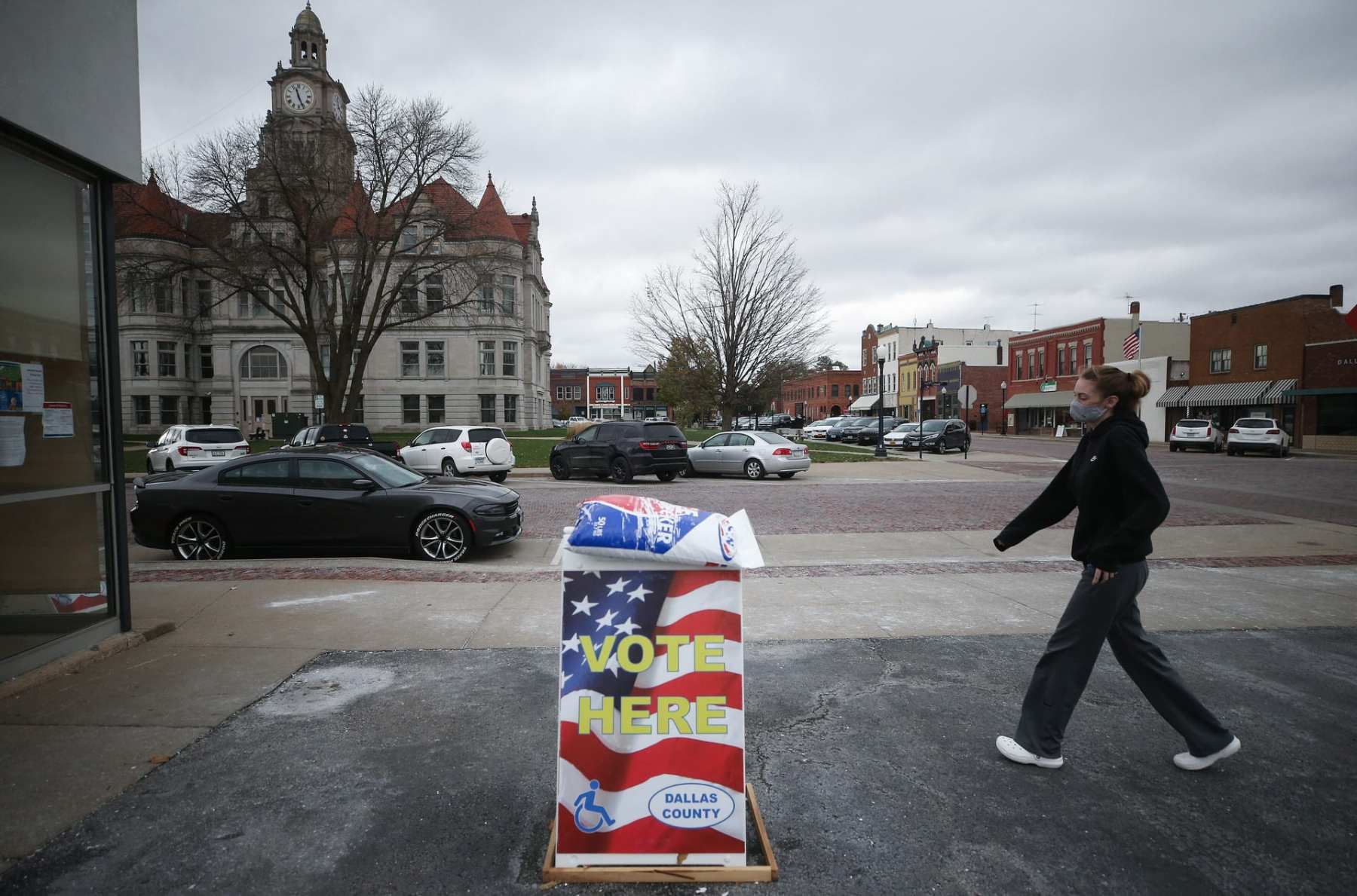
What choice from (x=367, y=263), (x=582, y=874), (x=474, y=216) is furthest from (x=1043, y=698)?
(x=367, y=263)

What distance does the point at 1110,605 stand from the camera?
337cm

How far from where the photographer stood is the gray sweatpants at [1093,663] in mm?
3381

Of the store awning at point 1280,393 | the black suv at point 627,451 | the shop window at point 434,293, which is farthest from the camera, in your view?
the store awning at point 1280,393

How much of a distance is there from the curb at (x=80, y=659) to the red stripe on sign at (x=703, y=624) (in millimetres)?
4262

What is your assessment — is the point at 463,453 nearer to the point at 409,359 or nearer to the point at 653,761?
the point at 653,761

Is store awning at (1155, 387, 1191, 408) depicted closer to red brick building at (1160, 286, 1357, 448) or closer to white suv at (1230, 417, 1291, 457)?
red brick building at (1160, 286, 1357, 448)

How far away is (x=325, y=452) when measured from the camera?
9.26 metres

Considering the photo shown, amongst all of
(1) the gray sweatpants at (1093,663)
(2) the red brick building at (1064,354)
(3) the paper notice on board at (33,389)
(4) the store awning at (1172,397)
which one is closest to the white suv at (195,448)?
(3) the paper notice on board at (33,389)

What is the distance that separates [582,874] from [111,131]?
5828 mm

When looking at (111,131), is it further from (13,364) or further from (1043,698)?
(1043,698)

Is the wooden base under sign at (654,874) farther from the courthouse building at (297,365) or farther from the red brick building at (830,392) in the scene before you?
the red brick building at (830,392)

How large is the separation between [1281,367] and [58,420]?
48.3 meters

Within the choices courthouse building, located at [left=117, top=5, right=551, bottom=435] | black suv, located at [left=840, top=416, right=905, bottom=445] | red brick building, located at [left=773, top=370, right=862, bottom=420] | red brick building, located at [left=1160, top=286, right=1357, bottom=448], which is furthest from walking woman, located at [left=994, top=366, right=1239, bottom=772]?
red brick building, located at [left=773, top=370, right=862, bottom=420]

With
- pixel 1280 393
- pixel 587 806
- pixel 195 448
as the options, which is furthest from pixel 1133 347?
pixel 587 806
